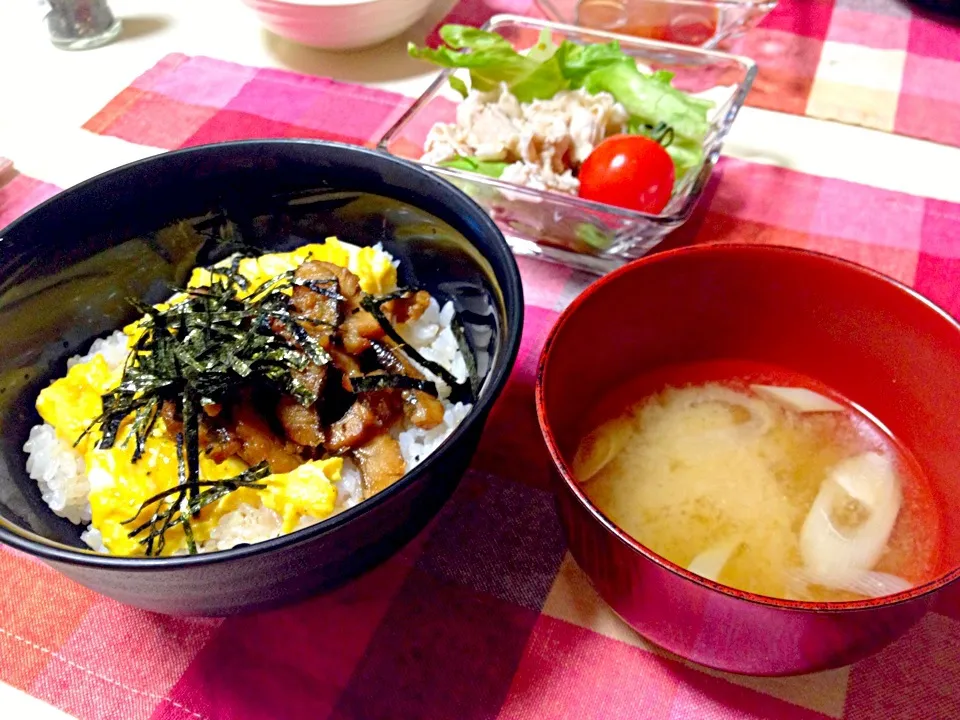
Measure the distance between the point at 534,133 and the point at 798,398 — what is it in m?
0.70

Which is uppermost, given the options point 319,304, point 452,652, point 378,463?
point 319,304

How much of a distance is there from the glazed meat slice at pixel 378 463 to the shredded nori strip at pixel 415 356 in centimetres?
13

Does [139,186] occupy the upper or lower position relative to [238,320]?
upper

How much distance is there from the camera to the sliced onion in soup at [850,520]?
0.81m

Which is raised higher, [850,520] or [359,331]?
[359,331]

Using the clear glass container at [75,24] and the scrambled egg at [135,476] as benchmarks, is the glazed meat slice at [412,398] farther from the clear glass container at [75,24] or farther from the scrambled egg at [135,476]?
the clear glass container at [75,24]

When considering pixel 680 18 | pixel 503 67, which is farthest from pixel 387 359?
pixel 680 18


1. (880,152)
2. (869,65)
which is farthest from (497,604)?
(869,65)

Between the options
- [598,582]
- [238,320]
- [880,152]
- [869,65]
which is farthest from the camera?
[869,65]

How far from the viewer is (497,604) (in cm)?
89

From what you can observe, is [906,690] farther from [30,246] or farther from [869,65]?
[869,65]

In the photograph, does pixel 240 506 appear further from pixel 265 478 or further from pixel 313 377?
pixel 313 377

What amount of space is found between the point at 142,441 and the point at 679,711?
68cm

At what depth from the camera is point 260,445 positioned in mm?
909
